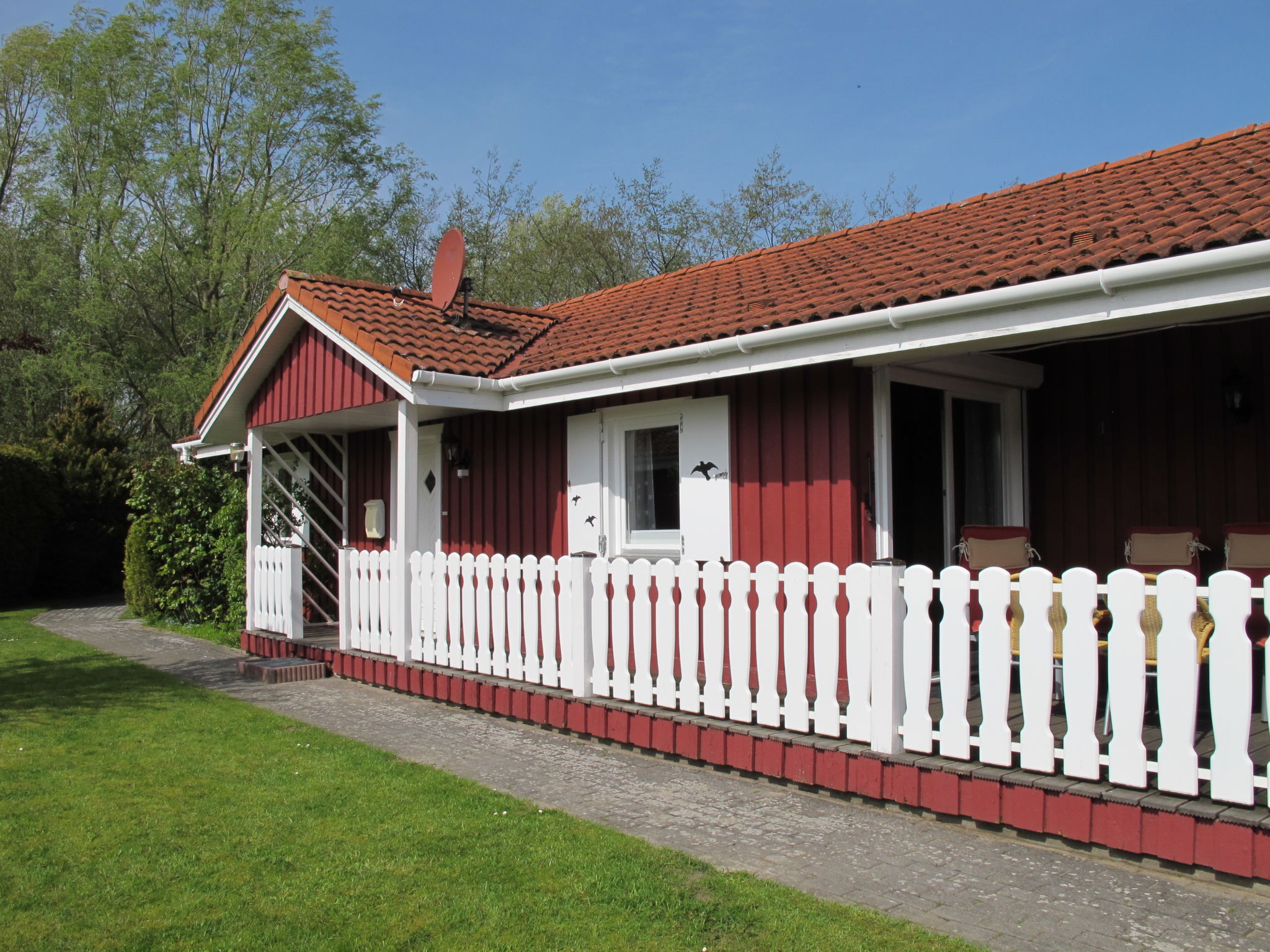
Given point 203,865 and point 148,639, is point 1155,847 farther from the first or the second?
point 148,639

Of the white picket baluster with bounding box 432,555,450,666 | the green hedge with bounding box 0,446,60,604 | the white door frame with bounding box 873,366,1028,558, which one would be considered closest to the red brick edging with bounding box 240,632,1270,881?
the white picket baluster with bounding box 432,555,450,666

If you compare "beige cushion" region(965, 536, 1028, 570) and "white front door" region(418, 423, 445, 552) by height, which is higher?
"white front door" region(418, 423, 445, 552)

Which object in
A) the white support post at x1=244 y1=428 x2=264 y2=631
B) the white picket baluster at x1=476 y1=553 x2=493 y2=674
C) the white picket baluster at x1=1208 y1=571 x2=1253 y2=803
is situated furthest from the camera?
the white support post at x1=244 y1=428 x2=264 y2=631

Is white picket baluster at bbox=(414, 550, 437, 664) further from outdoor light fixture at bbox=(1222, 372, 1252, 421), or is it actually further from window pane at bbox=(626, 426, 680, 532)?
outdoor light fixture at bbox=(1222, 372, 1252, 421)

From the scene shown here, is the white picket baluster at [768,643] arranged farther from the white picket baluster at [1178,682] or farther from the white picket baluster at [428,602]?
the white picket baluster at [428,602]

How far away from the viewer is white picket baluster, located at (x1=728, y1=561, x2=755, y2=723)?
577 cm

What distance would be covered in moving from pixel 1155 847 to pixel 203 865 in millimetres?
4101

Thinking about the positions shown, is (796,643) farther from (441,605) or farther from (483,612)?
(441,605)

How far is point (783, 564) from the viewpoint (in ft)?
23.3

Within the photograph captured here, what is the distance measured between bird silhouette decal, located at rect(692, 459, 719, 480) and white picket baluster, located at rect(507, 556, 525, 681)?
1582 mm

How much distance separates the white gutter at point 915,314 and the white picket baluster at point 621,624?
163 centimetres

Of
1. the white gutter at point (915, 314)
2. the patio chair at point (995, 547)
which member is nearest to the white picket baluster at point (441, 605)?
the white gutter at point (915, 314)

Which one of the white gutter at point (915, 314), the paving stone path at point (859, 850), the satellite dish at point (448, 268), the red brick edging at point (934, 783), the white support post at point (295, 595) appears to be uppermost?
the satellite dish at point (448, 268)

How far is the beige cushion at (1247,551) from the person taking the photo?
5832 millimetres
